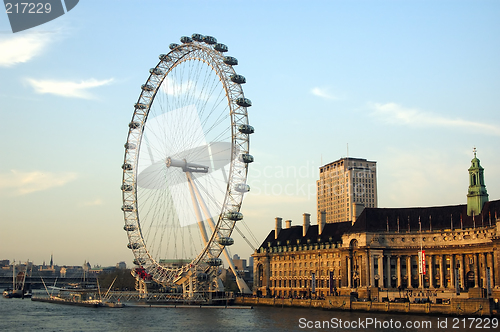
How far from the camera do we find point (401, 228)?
10719 cm

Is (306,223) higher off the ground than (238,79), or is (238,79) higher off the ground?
(238,79)

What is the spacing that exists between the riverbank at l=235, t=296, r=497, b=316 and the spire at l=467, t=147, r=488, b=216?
28.6 m

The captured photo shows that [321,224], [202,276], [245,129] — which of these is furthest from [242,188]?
[321,224]

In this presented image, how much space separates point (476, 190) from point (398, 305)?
3101 cm

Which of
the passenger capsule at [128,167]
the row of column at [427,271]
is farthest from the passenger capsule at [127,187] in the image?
the row of column at [427,271]

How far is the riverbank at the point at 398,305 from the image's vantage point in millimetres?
72150

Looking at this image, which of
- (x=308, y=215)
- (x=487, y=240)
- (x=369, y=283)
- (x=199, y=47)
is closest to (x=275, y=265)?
(x=308, y=215)

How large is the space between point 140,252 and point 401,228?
4733 centimetres

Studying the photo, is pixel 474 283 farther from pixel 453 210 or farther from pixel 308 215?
pixel 308 215

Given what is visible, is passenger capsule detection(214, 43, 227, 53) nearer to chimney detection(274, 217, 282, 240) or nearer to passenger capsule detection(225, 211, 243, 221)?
passenger capsule detection(225, 211, 243, 221)

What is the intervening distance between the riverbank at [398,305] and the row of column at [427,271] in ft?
46.0

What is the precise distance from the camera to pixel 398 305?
82.0 meters

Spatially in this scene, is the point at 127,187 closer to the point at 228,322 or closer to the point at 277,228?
the point at 277,228

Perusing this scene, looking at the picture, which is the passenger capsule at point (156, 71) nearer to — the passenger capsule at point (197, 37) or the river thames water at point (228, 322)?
the passenger capsule at point (197, 37)
